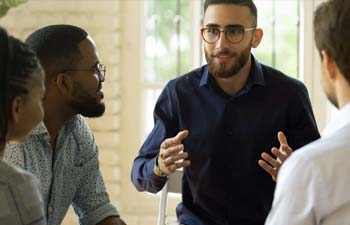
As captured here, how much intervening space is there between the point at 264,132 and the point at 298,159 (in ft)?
3.11

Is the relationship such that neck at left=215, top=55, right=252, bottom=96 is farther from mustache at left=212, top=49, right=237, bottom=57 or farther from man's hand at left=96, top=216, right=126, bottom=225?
man's hand at left=96, top=216, right=126, bottom=225

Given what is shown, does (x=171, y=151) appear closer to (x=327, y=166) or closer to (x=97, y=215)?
(x=97, y=215)

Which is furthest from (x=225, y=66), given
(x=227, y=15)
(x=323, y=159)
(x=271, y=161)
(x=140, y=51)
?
(x=140, y=51)

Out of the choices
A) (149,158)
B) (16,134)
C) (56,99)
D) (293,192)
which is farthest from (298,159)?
(149,158)

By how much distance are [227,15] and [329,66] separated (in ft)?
3.17

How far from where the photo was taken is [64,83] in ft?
6.47

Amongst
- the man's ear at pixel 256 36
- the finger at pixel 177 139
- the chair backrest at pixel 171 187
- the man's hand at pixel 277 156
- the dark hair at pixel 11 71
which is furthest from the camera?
the chair backrest at pixel 171 187

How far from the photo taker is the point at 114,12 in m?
3.38

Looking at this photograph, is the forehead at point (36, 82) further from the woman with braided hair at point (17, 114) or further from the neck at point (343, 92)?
the neck at point (343, 92)

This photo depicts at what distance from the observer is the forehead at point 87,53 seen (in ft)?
6.59

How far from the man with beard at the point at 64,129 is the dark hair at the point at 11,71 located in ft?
2.25

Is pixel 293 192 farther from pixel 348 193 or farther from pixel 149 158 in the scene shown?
pixel 149 158

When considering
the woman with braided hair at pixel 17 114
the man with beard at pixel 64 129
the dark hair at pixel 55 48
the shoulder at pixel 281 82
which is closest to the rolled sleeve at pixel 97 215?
the man with beard at pixel 64 129

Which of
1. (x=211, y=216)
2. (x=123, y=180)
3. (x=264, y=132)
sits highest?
(x=264, y=132)
